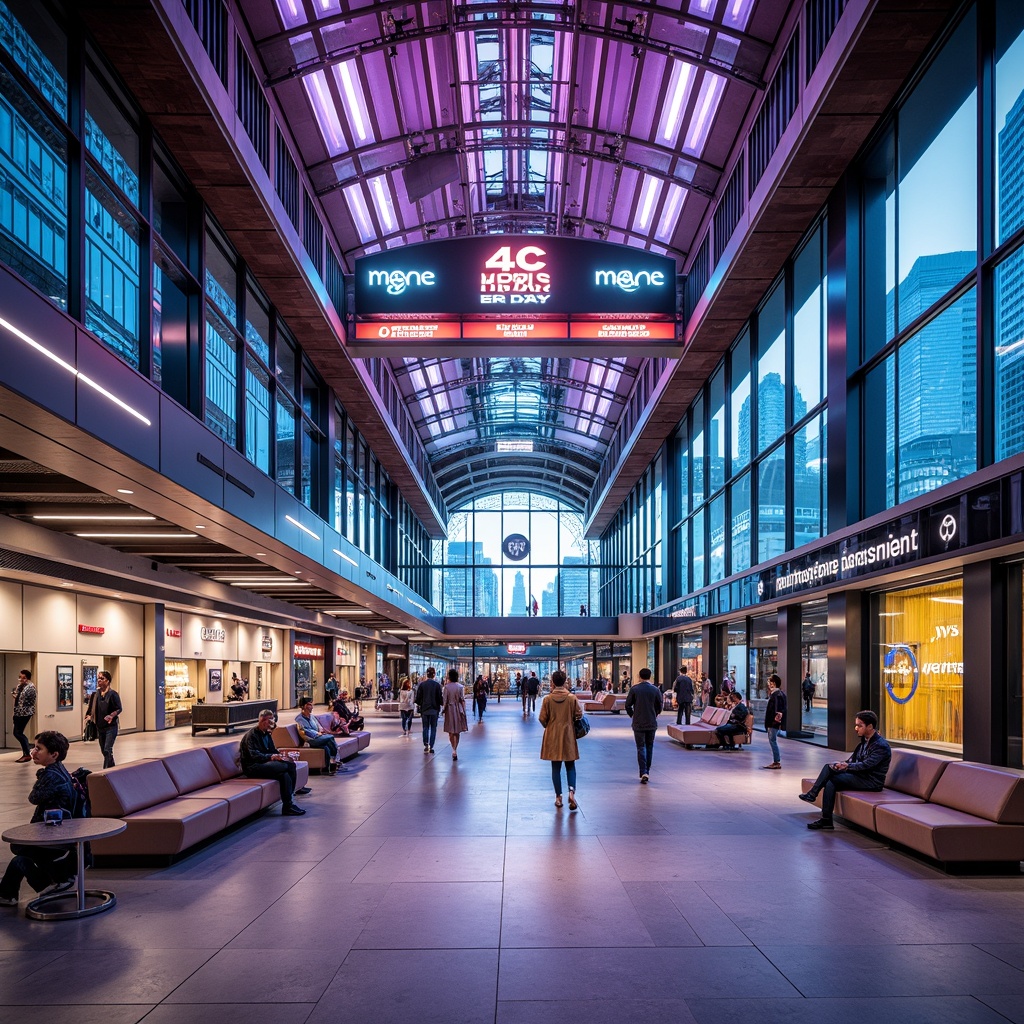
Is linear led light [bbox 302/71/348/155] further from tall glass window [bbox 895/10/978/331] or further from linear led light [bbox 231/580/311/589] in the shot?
linear led light [bbox 231/580/311/589]

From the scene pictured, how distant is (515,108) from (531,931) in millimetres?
18405

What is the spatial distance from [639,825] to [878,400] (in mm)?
9531

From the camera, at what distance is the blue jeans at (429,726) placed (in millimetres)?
17016

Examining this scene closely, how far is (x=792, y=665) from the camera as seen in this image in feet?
67.6

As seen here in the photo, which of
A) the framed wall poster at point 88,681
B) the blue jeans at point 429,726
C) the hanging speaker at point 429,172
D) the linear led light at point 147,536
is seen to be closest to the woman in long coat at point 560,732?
the blue jeans at point 429,726

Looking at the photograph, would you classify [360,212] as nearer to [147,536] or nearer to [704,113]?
[704,113]

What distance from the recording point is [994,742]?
11.6m

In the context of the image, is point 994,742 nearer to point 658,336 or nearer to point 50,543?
point 658,336

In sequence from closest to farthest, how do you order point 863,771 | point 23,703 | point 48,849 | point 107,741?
1. point 48,849
2. point 863,771
3. point 107,741
4. point 23,703

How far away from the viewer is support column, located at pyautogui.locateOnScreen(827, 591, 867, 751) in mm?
16703

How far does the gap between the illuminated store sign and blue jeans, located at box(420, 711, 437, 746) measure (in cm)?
736

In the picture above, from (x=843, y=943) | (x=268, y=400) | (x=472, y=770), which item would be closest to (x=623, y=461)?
(x=268, y=400)

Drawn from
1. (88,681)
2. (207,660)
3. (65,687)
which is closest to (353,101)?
(65,687)

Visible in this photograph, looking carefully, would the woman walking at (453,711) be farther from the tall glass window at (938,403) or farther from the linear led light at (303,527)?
the tall glass window at (938,403)
